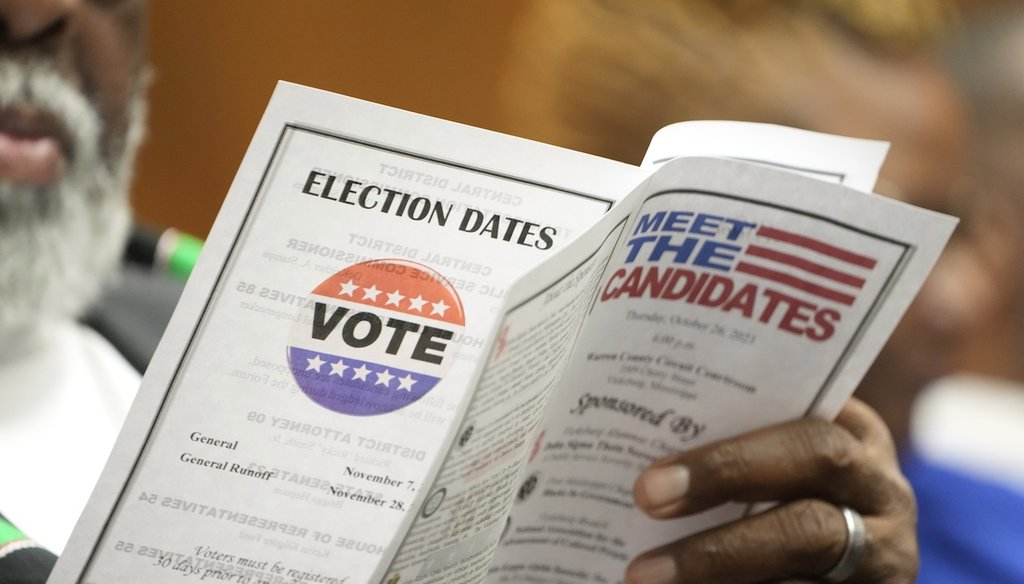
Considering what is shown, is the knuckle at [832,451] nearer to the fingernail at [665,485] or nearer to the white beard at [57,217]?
the fingernail at [665,485]

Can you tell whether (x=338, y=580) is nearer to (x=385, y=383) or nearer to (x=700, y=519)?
(x=385, y=383)

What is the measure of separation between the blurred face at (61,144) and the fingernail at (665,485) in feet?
2.73

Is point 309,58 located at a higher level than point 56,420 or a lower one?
higher

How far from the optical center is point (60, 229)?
1079mm

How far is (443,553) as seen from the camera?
49 cm

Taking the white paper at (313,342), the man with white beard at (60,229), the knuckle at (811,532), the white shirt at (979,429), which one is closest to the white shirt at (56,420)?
the man with white beard at (60,229)

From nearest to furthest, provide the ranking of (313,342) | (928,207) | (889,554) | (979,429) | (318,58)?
1. (313,342)
2. (889,554)
3. (928,207)
4. (318,58)
5. (979,429)

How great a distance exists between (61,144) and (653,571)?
873 millimetres

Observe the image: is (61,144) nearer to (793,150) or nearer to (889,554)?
(793,150)

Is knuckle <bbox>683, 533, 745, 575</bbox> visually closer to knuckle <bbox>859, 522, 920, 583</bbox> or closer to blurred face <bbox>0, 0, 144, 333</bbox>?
knuckle <bbox>859, 522, 920, 583</bbox>

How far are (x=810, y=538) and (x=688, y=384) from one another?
140mm

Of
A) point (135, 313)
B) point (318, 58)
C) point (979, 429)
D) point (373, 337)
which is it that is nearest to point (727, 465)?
point (373, 337)

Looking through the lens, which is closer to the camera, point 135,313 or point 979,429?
point 135,313

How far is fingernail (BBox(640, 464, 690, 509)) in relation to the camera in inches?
22.5
